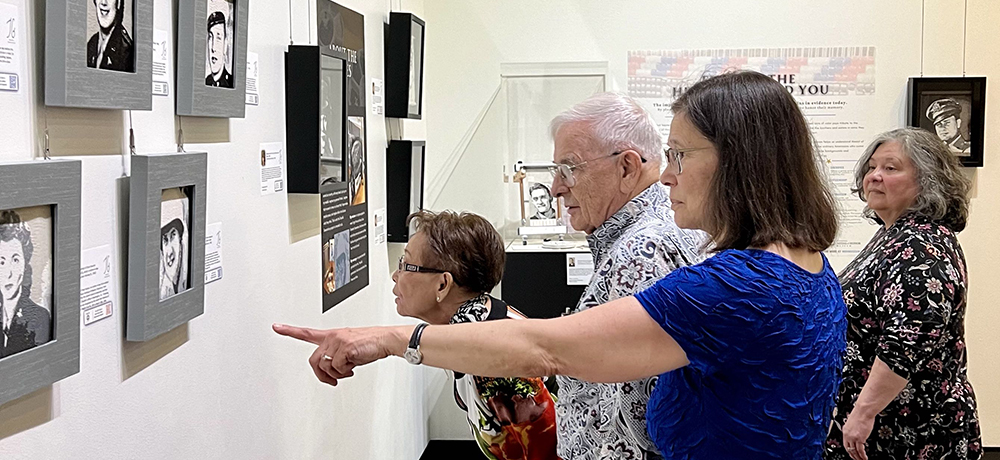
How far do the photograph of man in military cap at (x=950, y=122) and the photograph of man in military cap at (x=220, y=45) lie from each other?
3857 millimetres

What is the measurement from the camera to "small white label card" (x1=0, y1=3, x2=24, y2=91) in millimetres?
1350

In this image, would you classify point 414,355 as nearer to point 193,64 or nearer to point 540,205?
point 193,64

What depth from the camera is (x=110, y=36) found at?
5.20 ft

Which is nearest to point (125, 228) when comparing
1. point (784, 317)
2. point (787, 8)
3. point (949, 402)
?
point (784, 317)

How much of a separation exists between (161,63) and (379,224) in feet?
6.82

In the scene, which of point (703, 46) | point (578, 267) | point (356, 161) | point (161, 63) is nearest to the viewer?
point (161, 63)

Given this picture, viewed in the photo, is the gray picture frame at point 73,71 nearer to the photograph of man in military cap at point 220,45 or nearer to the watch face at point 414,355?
the photograph of man in military cap at point 220,45

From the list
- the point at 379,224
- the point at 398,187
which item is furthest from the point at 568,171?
the point at 398,187

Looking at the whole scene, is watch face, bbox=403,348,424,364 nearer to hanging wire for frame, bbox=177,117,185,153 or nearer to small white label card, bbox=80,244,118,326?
small white label card, bbox=80,244,118,326

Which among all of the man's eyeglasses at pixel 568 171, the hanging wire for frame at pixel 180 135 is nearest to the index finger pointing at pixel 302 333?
the hanging wire for frame at pixel 180 135

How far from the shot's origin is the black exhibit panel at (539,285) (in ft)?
14.9

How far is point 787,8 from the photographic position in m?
4.89

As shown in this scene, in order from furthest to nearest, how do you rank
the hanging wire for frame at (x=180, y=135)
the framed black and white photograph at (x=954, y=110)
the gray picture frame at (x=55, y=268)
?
the framed black and white photograph at (x=954, y=110) → the hanging wire for frame at (x=180, y=135) → the gray picture frame at (x=55, y=268)

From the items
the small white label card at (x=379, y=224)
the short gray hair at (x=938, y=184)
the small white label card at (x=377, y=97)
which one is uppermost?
the small white label card at (x=377, y=97)
